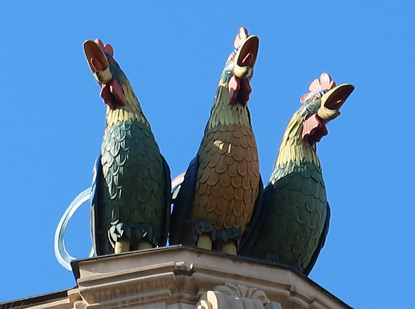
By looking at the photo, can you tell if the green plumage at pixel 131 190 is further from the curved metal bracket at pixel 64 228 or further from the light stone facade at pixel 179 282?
the curved metal bracket at pixel 64 228

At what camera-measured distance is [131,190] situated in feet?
68.6

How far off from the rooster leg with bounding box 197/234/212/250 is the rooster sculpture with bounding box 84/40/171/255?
41 centimetres

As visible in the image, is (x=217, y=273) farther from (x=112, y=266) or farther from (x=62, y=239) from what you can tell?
(x=62, y=239)

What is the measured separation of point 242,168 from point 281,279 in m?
1.41

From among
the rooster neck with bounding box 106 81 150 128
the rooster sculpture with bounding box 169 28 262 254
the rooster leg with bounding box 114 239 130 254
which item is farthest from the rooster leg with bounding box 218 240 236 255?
the rooster neck with bounding box 106 81 150 128

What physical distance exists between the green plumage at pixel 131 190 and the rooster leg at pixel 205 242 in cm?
47

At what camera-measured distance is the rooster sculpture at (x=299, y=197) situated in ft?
70.6

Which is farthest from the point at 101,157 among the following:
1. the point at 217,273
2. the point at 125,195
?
the point at 217,273

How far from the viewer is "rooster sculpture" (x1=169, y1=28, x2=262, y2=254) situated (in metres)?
21.1

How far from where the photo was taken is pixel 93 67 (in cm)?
2145

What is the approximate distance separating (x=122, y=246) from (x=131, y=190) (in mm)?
629

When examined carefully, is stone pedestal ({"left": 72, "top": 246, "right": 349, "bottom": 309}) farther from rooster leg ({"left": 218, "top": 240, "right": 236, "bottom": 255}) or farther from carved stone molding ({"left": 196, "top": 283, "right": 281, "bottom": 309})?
rooster leg ({"left": 218, "top": 240, "right": 236, "bottom": 255})

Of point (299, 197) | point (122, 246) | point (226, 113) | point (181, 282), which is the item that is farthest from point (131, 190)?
point (299, 197)

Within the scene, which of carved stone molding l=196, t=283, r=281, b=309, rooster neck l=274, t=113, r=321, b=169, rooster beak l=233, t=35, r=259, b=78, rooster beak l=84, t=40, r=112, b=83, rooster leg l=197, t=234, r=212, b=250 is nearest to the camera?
carved stone molding l=196, t=283, r=281, b=309
